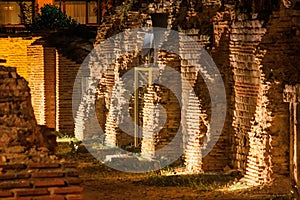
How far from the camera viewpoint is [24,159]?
887 centimetres

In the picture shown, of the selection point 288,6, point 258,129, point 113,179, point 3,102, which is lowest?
point 113,179

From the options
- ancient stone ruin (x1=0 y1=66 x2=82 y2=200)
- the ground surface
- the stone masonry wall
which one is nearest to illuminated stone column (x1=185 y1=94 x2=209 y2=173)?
the ground surface

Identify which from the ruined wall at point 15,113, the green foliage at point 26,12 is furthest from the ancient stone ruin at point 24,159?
the green foliage at point 26,12

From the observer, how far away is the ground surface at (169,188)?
14.0 meters

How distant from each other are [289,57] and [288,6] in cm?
81

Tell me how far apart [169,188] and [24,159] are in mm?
7043

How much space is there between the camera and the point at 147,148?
1956 centimetres

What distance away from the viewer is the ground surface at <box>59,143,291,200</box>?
46.1 feet

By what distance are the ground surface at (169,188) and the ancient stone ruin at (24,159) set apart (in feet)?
14.3

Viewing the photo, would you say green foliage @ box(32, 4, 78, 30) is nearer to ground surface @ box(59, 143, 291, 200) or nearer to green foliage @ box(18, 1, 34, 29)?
green foliage @ box(18, 1, 34, 29)

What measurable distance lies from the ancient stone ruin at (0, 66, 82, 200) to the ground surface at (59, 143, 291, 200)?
4352 millimetres

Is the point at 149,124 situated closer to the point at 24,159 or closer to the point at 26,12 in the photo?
the point at 24,159

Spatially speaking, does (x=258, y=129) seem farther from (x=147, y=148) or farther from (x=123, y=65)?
(x=123, y=65)

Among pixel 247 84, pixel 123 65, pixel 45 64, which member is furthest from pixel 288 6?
pixel 45 64
